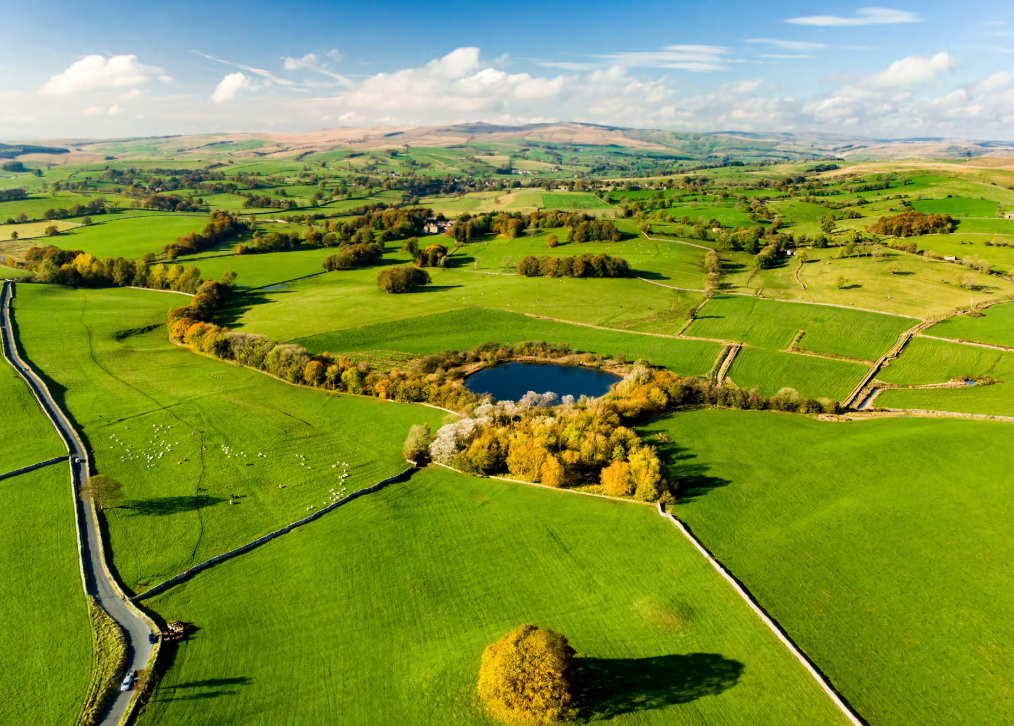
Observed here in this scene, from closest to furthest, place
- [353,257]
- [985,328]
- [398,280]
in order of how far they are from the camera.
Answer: [985,328] → [398,280] → [353,257]

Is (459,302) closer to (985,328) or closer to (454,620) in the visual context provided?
(454,620)

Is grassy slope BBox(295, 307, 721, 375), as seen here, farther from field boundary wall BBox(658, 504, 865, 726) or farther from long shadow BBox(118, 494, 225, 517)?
long shadow BBox(118, 494, 225, 517)

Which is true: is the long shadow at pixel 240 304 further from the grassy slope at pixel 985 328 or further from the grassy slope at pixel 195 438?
the grassy slope at pixel 985 328

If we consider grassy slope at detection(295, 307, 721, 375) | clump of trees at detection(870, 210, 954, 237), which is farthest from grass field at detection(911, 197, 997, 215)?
grassy slope at detection(295, 307, 721, 375)

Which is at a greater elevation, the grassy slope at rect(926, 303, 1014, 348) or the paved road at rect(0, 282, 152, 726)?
the grassy slope at rect(926, 303, 1014, 348)


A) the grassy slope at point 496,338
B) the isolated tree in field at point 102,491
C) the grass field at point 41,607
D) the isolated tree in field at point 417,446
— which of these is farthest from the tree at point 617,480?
the isolated tree in field at point 102,491

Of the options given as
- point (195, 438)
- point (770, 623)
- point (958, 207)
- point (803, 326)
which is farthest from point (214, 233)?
point (958, 207)
